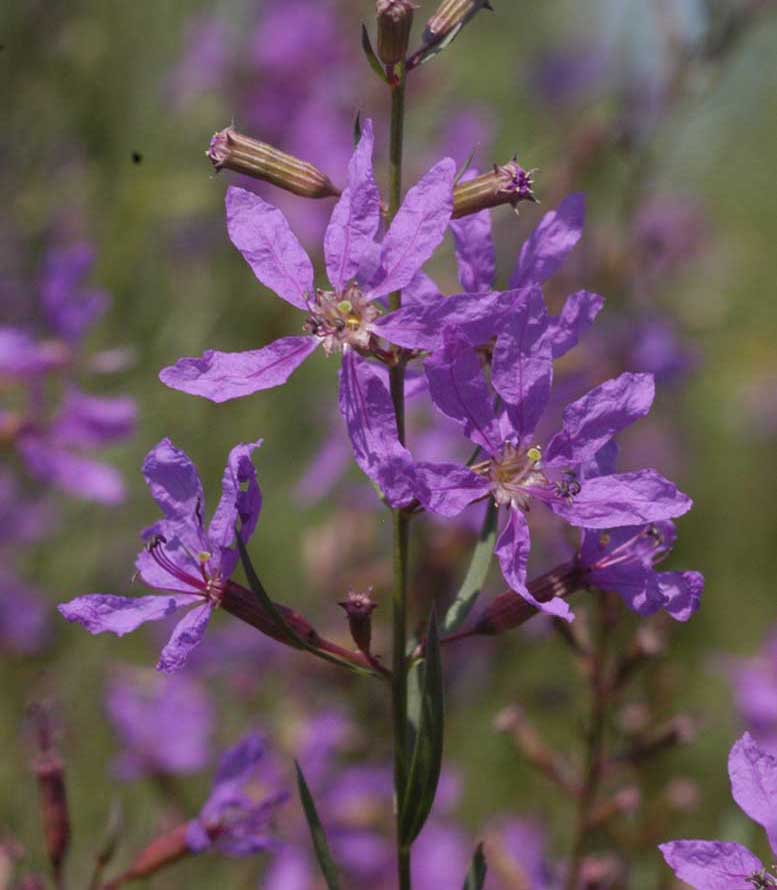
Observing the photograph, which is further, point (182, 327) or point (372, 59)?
point (182, 327)

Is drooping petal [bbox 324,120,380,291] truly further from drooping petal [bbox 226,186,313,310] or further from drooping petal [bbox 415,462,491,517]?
drooping petal [bbox 415,462,491,517]

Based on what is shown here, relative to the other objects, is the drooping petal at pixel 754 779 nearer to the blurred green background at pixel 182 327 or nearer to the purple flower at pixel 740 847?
the purple flower at pixel 740 847

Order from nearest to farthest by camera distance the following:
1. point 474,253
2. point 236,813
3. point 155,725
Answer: point 474,253, point 236,813, point 155,725

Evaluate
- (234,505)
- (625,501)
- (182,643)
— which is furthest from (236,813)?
(625,501)

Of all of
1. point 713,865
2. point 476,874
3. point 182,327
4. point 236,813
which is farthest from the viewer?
point 182,327

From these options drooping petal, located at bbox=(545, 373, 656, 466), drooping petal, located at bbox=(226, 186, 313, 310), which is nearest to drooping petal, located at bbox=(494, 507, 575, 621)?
drooping petal, located at bbox=(545, 373, 656, 466)

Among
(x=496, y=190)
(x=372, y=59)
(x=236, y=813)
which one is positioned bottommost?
(x=236, y=813)

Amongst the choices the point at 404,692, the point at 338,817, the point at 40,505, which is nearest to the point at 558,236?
the point at 404,692

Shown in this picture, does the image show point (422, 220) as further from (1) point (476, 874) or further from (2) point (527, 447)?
(1) point (476, 874)
